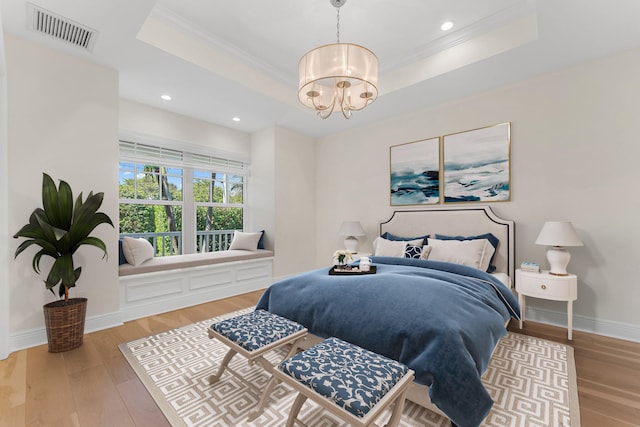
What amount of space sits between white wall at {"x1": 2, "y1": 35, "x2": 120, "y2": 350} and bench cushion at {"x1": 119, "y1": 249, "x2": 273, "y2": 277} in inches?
8.5

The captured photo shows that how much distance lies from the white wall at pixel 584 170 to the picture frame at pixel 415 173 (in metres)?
0.45

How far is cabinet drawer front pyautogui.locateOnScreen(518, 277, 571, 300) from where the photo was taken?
2471mm

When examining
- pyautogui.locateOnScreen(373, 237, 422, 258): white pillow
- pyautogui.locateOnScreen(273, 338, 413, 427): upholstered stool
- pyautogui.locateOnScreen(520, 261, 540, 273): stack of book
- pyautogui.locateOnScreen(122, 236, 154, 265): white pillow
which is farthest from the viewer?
pyautogui.locateOnScreen(373, 237, 422, 258): white pillow

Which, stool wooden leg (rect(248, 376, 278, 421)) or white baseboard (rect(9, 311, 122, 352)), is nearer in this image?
stool wooden leg (rect(248, 376, 278, 421))

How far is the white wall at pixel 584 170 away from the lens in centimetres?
253

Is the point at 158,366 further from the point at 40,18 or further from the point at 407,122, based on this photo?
the point at 407,122

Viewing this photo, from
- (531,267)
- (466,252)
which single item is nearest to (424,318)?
(466,252)

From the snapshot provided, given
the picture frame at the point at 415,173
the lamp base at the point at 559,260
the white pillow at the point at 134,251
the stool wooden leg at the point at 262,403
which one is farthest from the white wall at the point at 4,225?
the lamp base at the point at 559,260

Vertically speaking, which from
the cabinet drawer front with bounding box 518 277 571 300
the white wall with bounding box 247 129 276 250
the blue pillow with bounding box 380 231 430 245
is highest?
the white wall with bounding box 247 129 276 250

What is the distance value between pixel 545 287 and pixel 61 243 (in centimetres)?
437

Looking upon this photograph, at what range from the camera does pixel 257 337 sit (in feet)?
5.49

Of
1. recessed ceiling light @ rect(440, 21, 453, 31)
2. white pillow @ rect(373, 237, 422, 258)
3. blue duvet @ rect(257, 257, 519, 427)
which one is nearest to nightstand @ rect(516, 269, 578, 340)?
blue duvet @ rect(257, 257, 519, 427)

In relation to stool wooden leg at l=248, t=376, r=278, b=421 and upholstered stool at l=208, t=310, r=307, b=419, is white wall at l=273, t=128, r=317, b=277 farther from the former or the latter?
stool wooden leg at l=248, t=376, r=278, b=421

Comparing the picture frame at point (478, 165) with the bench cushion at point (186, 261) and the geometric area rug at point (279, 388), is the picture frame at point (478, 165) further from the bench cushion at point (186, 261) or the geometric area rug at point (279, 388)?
the bench cushion at point (186, 261)
